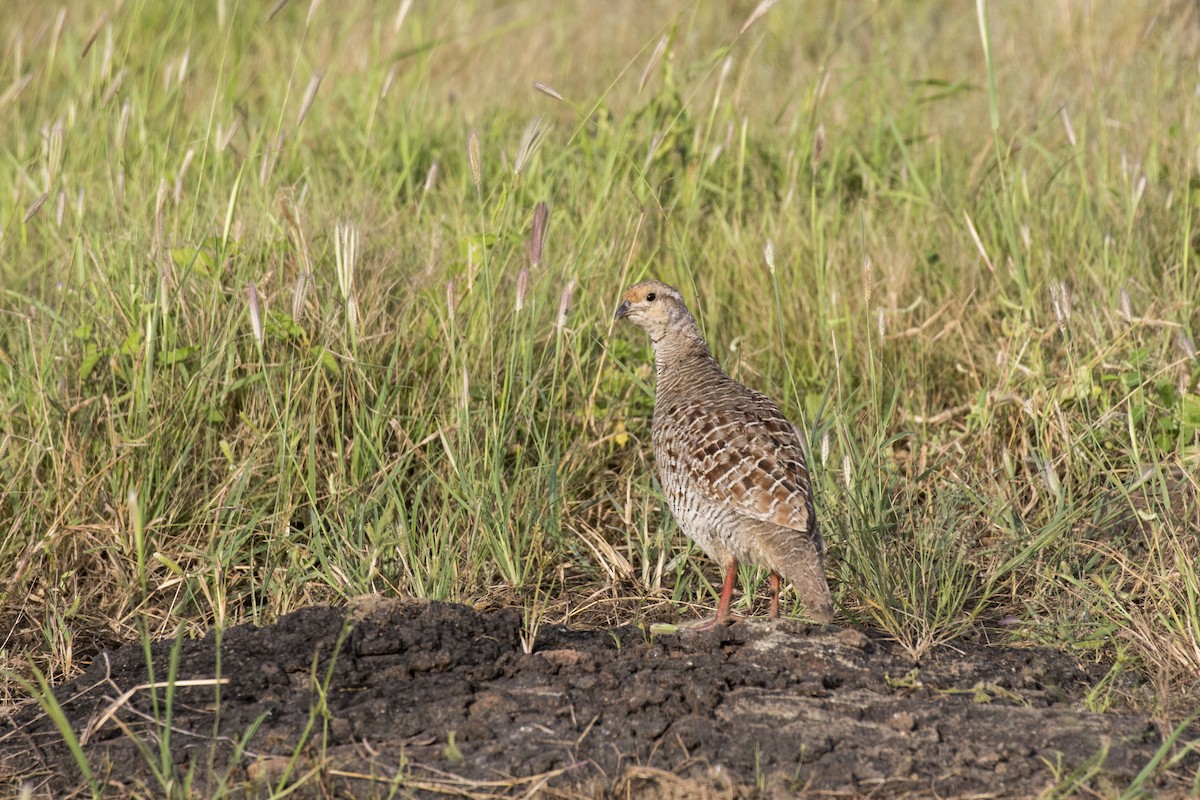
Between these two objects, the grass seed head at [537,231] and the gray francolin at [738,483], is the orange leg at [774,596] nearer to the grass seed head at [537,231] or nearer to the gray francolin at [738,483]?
the gray francolin at [738,483]

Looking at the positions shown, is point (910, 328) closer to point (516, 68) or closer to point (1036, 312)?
point (1036, 312)

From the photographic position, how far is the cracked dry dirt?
3.06 m

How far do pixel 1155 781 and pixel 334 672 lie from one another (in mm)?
2019

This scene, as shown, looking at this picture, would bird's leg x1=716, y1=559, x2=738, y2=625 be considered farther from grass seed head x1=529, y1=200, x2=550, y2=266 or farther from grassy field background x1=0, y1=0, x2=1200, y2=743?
grass seed head x1=529, y1=200, x2=550, y2=266

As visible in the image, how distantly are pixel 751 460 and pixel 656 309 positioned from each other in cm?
99

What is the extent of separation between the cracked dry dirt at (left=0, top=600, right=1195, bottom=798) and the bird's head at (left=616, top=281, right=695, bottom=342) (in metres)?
1.33

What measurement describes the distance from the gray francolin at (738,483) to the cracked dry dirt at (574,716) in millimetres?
201

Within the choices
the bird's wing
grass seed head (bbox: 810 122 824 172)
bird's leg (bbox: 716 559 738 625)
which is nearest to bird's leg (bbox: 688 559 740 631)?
bird's leg (bbox: 716 559 738 625)

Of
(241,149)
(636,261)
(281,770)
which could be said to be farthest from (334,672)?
(241,149)

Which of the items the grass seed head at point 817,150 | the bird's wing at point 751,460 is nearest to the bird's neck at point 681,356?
the bird's wing at point 751,460

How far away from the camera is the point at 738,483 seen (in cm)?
396

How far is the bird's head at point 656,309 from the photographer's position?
4.81m

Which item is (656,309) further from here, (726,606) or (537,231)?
(726,606)

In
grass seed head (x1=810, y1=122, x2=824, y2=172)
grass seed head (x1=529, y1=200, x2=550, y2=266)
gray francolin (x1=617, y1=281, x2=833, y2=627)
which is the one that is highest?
grass seed head (x1=810, y1=122, x2=824, y2=172)
